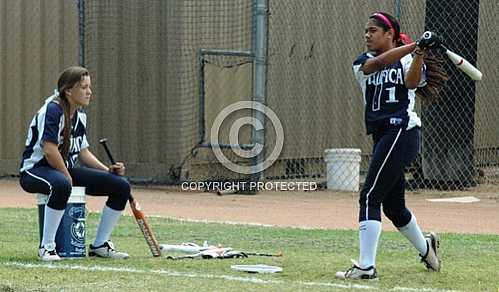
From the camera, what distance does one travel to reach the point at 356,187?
1512 cm

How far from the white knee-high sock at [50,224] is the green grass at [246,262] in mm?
171

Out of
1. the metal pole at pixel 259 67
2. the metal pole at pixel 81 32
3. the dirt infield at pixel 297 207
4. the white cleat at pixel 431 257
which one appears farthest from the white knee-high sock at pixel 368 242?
the metal pole at pixel 81 32

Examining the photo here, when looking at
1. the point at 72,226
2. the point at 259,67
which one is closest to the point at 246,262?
the point at 72,226

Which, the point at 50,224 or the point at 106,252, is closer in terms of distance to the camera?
the point at 50,224

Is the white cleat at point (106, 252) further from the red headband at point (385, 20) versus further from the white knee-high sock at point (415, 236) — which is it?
the red headband at point (385, 20)

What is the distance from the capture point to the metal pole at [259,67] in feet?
46.6

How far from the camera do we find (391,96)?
6.88 metres

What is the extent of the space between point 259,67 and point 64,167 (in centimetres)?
674

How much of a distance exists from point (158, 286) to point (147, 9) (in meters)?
9.27

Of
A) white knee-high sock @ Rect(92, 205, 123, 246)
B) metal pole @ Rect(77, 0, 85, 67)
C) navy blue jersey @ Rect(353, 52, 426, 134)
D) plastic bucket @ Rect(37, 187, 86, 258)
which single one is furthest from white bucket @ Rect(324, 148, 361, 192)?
navy blue jersey @ Rect(353, 52, 426, 134)

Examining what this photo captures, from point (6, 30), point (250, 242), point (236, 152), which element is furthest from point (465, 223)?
point (6, 30)

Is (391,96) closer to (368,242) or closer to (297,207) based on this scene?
(368,242)

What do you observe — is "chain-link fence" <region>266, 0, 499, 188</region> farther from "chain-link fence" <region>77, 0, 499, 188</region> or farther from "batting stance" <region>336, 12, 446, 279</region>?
"batting stance" <region>336, 12, 446, 279</region>

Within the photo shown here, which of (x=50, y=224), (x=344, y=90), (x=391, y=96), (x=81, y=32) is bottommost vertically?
(x=344, y=90)
